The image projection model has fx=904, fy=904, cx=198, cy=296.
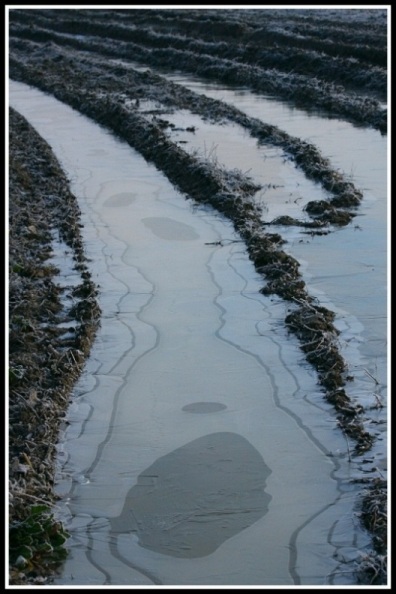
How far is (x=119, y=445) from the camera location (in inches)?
219

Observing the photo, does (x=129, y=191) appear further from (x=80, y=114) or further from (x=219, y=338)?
(x=80, y=114)

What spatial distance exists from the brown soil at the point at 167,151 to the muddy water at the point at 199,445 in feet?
0.53

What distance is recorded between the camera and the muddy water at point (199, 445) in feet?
14.6

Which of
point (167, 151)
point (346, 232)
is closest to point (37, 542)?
point (346, 232)

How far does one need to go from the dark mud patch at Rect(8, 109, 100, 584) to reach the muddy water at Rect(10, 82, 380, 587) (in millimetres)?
119

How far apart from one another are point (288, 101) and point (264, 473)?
43.2 feet

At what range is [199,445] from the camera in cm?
549

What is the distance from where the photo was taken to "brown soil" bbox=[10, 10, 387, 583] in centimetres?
597

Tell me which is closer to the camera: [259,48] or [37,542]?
[37,542]

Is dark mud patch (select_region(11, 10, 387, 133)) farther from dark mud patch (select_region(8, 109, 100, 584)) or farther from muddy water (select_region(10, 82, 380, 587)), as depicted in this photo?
muddy water (select_region(10, 82, 380, 587))

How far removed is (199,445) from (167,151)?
8.00m

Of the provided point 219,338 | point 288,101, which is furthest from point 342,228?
point 288,101

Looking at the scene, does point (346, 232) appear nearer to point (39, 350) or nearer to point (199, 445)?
point (39, 350)

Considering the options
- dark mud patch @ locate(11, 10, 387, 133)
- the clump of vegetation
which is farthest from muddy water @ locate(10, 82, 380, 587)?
dark mud patch @ locate(11, 10, 387, 133)
